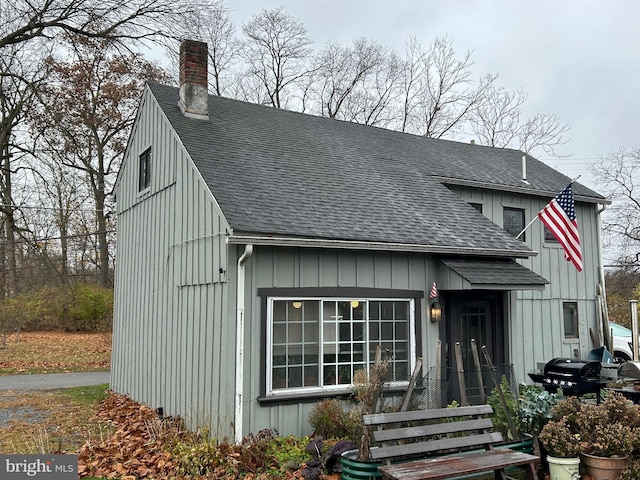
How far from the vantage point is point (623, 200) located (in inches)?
1193

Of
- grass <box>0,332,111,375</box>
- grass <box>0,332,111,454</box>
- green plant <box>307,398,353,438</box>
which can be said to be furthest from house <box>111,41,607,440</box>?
grass <box>0,332,111,375</box>

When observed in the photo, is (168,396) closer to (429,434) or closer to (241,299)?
(241,299)

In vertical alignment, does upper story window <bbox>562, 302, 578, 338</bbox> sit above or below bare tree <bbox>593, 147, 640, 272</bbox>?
below

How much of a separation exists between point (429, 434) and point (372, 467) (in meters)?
0.67

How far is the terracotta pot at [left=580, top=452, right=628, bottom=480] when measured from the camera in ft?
19.4

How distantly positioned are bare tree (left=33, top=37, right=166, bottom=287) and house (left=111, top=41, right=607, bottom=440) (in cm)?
1381

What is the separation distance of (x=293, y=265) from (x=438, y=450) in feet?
11.3

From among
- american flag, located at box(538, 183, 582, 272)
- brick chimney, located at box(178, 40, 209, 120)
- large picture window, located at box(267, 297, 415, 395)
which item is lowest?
large picture window, located at box(267, 297, 415, 395)

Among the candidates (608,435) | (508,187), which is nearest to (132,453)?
(608,435)

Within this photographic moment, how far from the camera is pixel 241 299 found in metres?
7.76

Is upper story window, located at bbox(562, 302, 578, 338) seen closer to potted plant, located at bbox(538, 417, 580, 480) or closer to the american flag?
the american flag

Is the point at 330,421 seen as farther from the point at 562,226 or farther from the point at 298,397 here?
the point at 562,226

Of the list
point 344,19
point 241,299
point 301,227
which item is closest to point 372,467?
point 241,299

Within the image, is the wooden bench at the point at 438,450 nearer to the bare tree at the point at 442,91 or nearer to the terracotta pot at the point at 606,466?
the terracotta pot at the point at 606,466
